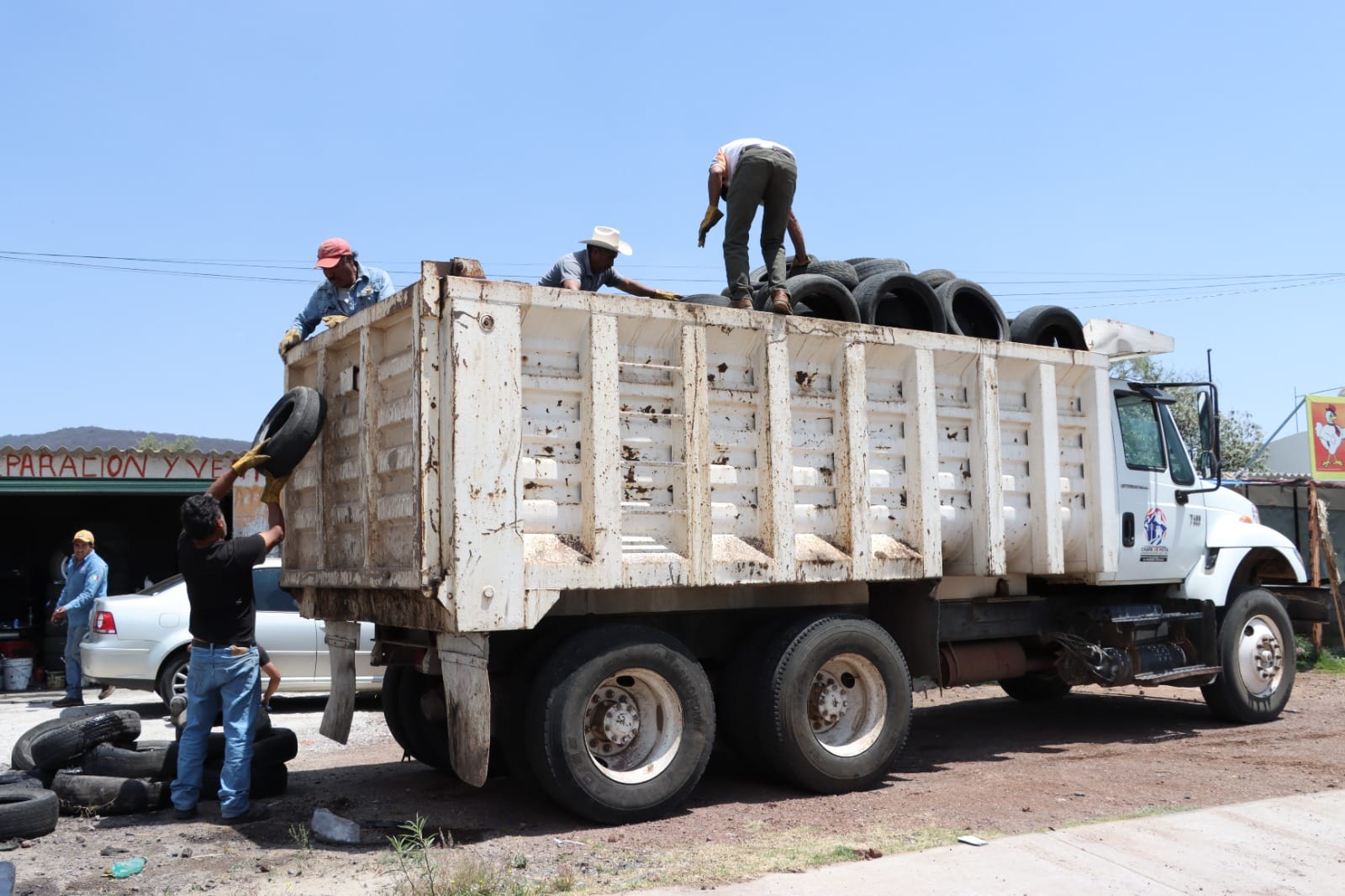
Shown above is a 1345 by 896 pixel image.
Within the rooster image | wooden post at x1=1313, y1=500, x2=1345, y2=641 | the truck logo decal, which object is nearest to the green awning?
the truck logo decal

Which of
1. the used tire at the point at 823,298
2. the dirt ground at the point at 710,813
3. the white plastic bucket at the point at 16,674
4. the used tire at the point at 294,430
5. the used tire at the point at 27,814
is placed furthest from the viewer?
the white plastic bucket at the point at 16,674

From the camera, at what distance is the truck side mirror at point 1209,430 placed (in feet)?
28.2

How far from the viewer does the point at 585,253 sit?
297 inches

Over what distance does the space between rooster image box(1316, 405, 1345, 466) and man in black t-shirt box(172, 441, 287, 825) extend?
15.5m

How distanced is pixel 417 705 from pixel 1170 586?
5.82m

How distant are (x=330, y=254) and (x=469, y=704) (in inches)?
119

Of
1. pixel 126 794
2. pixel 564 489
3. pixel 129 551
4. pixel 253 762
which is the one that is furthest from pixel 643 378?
pixel 129 551

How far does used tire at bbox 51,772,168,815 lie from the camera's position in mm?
6391

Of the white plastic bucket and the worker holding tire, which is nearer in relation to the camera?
the worker holding tire

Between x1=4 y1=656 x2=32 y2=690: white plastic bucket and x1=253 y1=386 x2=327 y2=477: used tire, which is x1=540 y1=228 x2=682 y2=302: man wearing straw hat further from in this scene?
x1=4 y1=656 x2=32 y2=690: white plastic bucket

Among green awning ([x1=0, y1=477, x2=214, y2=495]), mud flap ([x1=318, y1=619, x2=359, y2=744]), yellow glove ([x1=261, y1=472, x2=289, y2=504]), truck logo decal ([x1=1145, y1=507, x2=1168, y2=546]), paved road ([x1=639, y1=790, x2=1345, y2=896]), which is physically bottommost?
paved road ([x1=639, y1=790, x2=1345, y2=896])

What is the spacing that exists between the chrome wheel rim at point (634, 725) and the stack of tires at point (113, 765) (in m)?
2.08

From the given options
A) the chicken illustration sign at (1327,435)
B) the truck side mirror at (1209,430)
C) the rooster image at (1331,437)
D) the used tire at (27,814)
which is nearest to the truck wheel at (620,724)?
the used tire at (27,814)

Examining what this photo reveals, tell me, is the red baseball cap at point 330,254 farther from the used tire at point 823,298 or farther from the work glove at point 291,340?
the used tire at point 823,298
